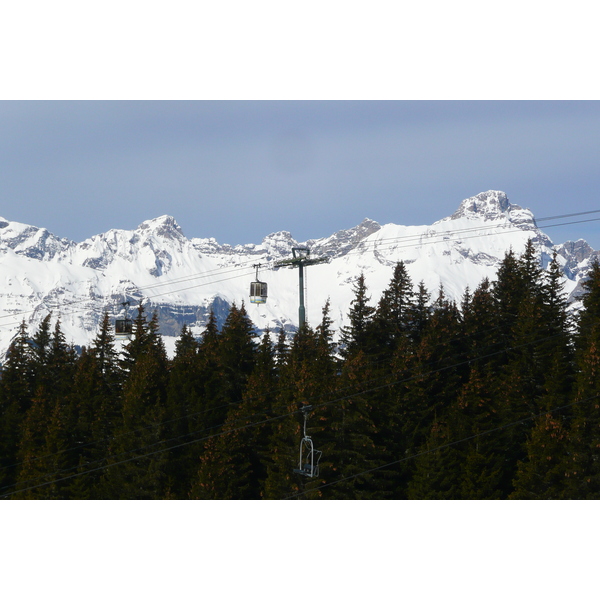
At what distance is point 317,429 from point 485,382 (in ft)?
57.5

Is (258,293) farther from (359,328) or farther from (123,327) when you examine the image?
(359,328)

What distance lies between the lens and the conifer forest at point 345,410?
48.9 metres

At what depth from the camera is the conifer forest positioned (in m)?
48.9

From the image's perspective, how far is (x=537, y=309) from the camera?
6272 centimetres

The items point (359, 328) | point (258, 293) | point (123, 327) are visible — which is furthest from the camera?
point (359, 328)

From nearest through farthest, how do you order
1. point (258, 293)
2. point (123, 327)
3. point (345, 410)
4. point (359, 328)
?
point (258, 293)
point (345, 410)
point (123, 327)
point (359, 328)

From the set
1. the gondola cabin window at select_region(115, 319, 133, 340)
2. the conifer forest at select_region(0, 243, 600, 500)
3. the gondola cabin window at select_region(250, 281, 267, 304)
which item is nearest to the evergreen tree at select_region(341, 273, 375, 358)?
the conifer forest at select_region(0, 243, 600, 500)

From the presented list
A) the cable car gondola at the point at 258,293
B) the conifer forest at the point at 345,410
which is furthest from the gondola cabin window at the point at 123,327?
the cable car gondola at the point at 258,293

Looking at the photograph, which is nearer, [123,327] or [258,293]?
[258,293]

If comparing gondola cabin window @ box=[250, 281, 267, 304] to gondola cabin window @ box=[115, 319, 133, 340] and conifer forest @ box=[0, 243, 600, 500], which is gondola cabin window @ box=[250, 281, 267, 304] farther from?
gondola cabin window @ box=[115, 319, 133, 340]

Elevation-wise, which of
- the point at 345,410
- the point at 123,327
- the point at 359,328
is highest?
the point at 359,328

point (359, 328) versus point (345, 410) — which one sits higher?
point (359, 328)

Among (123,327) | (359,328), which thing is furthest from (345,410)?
(123,327)

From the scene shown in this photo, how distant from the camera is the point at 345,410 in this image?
167ft
